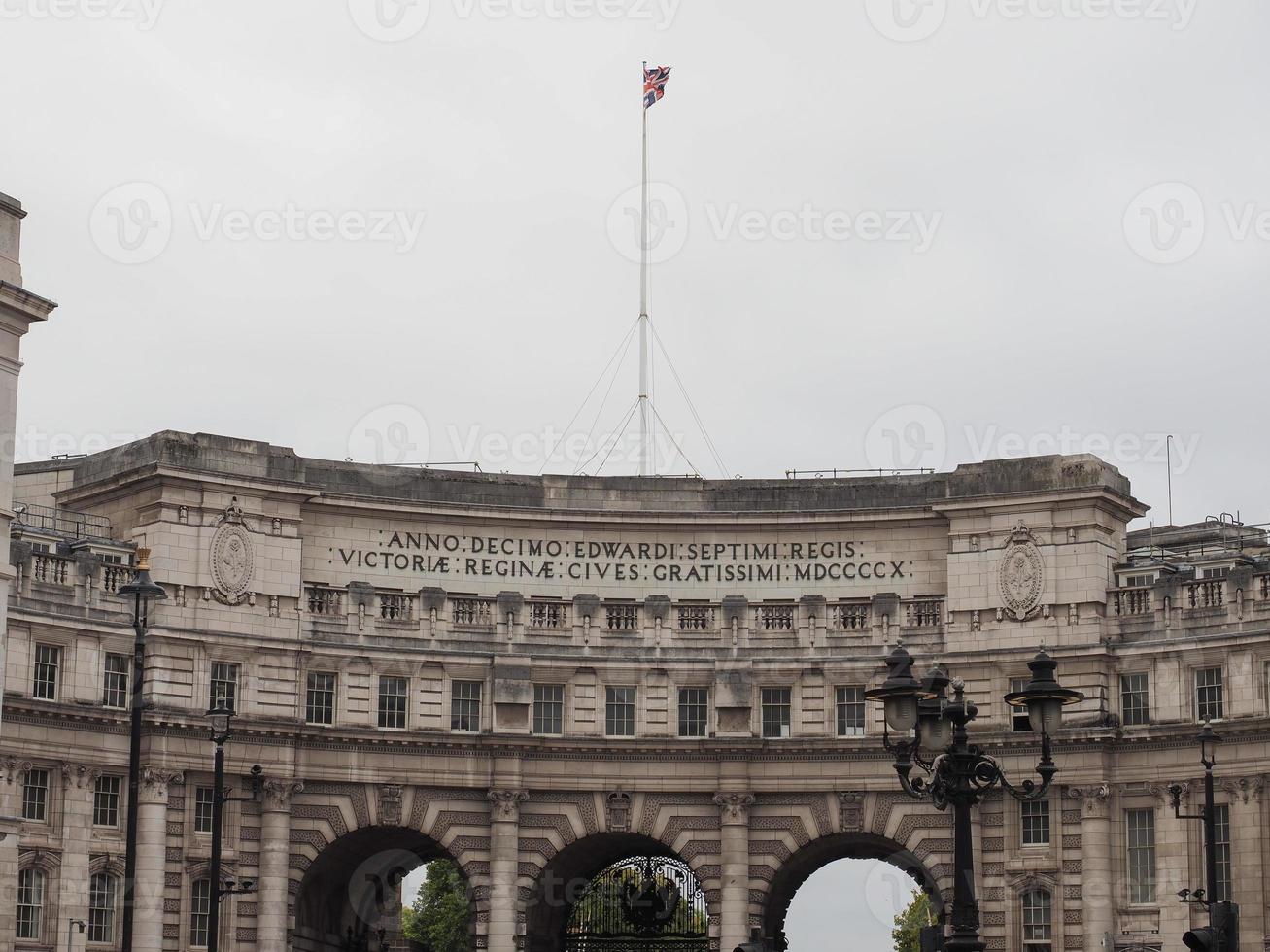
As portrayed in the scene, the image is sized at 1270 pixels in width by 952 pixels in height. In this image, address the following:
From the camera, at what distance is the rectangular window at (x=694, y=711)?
76812 millimetres

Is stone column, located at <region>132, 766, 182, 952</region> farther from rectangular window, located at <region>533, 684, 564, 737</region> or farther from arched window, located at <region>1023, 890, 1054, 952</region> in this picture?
arched window, located at <region>1023, 890, 1054, 952</region>

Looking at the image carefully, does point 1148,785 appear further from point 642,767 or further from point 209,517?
point 209,517

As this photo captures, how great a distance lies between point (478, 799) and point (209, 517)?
13590 mm

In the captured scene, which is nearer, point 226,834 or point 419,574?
point 226,834

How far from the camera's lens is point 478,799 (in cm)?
7594

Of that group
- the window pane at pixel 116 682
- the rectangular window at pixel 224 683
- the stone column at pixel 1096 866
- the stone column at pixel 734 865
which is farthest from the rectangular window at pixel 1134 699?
the window pane at pixel 116 682

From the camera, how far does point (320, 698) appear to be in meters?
75.6

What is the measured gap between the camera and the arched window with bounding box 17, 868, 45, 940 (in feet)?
224

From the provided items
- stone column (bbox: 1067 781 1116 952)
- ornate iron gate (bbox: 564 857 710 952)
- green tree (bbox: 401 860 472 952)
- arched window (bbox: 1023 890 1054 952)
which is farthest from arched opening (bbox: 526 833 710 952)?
green tree (bbox: 401 860 472 952)

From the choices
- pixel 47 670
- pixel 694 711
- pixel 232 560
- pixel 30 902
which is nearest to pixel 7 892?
pixel 30 902

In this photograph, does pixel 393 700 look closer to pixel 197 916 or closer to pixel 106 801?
pixel 197 916

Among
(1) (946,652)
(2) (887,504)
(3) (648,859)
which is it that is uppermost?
(2) (887,504)

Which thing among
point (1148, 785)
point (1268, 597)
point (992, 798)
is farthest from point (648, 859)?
point (1268, 597)

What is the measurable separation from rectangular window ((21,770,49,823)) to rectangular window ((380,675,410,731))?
39.3 feet
